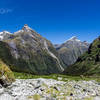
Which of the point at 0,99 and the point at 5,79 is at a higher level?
the point at 5,79

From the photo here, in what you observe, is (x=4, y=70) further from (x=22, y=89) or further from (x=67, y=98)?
(x=67, y=98)

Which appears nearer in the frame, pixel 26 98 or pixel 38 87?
pixel 26 98

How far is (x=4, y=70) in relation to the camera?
3048 centimetres

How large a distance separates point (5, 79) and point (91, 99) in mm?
16028

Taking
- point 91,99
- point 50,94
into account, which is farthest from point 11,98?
point 91,99

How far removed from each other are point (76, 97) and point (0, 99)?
417 inches

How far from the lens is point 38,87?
27.5 m

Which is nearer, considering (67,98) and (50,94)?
(67,98)

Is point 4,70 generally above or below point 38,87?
above

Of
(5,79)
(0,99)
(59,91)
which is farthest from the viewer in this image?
(5,79)

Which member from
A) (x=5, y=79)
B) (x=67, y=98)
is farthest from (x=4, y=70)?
(x=67, y=98)

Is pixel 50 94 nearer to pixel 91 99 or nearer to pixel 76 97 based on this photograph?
pixel 76 97

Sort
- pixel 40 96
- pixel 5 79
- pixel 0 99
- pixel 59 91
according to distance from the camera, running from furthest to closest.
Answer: pixel 5 79 < pixel 59 91 < pixel 40 96 < pixel 0 99

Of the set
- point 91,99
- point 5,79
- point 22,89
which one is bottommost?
point 91,99
